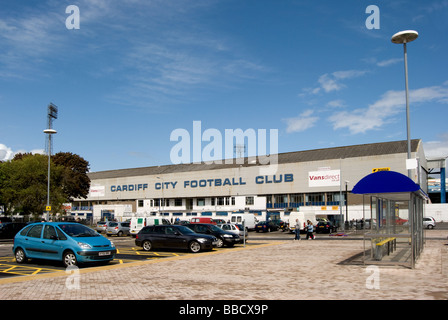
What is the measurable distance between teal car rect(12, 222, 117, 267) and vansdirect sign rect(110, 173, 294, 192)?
64488 mm

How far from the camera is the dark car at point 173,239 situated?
20.6 m

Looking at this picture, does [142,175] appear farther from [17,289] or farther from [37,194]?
[17,289]

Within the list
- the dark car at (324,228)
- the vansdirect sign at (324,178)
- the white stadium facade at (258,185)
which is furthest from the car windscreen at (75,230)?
the vansdirect sign at (324,178)

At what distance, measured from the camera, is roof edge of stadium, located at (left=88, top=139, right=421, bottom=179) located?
69725 millimetres

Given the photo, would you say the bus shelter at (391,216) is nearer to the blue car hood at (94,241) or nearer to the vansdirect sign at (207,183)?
the blue car hood at (94,241)

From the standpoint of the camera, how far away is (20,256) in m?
15.9

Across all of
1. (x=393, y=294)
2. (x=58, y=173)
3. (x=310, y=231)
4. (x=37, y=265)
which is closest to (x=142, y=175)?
(x=58, y=173)

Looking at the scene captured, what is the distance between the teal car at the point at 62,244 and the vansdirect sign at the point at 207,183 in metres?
64.5

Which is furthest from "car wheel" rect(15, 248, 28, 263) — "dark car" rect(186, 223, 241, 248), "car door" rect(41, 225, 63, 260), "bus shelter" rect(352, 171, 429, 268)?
"bus shelter" rect(352, 171, 429, 268)

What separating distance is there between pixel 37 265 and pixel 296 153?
69277 millimetres

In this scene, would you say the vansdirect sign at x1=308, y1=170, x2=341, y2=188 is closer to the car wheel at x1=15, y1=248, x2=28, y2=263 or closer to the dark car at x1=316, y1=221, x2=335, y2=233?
the dark car at x1=316, y1=221, x2=335, y2=233

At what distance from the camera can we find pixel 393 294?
9062 millimetres

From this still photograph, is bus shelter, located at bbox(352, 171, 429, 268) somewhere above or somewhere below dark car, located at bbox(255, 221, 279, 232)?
above

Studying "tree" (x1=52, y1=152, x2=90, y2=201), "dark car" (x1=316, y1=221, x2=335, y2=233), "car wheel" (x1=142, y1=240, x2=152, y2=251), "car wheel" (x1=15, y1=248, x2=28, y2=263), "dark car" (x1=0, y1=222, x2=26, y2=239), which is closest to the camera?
"car wheel" (x1=15, y1=248, x2=28, y2=263)
